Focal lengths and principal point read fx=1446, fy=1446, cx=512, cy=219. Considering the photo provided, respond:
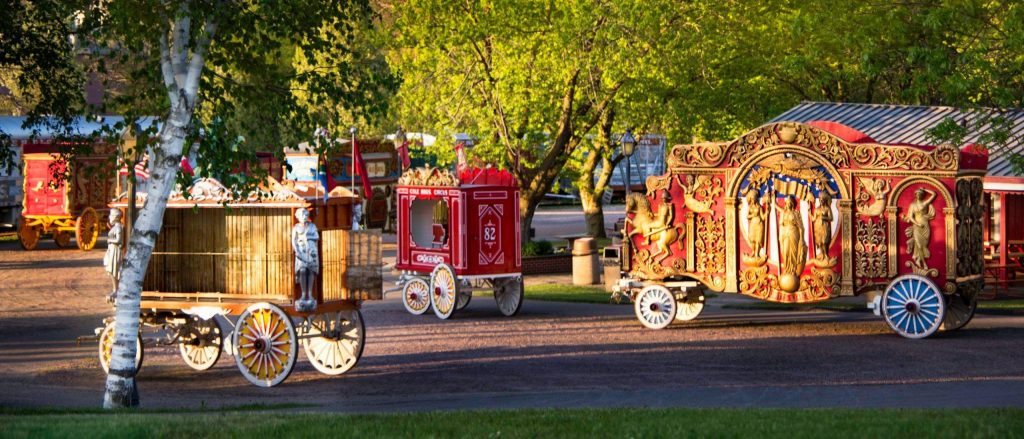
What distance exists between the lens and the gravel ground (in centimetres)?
1770

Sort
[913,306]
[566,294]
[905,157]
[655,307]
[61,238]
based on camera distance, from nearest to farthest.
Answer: [913,306]
[905,157]
[655,307]
[566,294]
[61,238]

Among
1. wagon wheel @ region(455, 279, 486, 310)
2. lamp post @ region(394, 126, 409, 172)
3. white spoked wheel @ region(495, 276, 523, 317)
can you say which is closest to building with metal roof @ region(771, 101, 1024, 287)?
white spoked wheel @ region(495, 276, 523, 317)

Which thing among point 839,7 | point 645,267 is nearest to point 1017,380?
point 645,267

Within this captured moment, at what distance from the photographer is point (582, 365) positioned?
68.3 feet

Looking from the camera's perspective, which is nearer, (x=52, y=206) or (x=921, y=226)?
(x=921, y=226)

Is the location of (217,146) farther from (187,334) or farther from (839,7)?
(839,7)

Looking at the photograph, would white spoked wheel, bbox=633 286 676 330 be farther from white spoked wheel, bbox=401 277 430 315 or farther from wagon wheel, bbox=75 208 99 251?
wagon wheel, bbox=75 208 99 251

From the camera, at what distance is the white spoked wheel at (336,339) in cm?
2006

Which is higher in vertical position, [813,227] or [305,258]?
[813,227]

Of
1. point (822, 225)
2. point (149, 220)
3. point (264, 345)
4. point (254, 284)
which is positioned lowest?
point (264, 345)

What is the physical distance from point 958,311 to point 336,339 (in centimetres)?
1089

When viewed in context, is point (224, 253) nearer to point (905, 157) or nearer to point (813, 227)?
point (813, 227)

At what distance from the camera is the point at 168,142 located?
54.7ft

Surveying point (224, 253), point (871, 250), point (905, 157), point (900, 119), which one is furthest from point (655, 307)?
point (900, 119)
